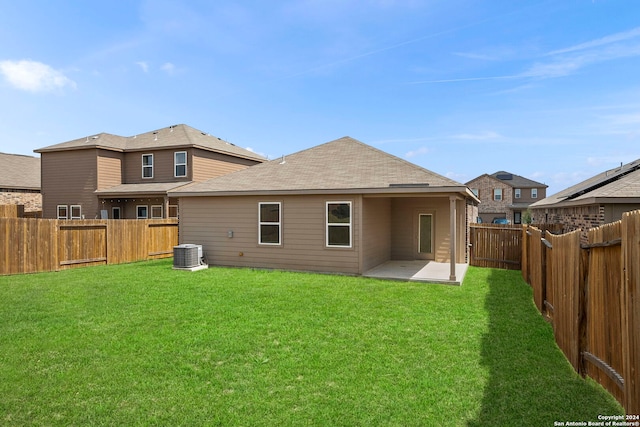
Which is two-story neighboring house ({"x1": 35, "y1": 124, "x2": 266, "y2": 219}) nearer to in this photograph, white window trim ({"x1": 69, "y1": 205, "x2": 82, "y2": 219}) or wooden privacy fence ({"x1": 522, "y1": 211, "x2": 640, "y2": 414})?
white window trim ({"x1": 69, "y1": 205, "x2": 82, "y2": 219})

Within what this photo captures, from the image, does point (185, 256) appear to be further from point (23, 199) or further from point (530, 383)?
point (23, 199)

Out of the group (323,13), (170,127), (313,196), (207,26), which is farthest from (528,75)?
(170,127)

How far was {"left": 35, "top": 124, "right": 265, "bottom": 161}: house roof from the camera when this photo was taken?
21.1 m

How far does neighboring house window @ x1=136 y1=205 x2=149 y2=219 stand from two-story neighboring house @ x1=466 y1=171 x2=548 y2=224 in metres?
36.1

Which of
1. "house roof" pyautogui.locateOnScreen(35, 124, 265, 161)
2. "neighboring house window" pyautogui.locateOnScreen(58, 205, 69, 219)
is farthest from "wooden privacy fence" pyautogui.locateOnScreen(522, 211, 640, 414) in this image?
"neighboring house window" pyautogui.locateOnScreen(58, 205, 69, 219)

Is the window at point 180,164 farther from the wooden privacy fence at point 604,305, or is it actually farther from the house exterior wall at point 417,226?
the wooden privacy fence at point 604,305

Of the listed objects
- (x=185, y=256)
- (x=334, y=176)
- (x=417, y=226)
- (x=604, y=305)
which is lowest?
(x=185, y=256)

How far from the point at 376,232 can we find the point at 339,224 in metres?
1.86

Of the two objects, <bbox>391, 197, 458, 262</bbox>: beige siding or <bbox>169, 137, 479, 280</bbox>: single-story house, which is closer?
<bbox>169, 137, 479, 280</bbox>: single-story house

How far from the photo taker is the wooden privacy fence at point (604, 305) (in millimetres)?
2891

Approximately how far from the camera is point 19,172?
26812 millimetres

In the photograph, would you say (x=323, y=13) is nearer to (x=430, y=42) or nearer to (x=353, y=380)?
(x=430, y=42)

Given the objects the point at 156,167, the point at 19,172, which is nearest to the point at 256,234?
the point at 156,167

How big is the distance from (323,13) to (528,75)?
29.6 ft
